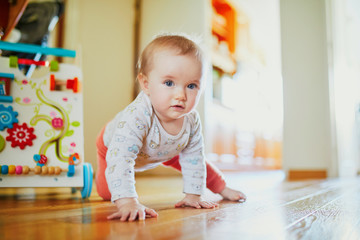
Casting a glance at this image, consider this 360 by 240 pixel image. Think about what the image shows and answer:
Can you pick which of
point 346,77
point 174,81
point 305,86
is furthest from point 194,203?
point 346,77

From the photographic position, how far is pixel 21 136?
3.50ft

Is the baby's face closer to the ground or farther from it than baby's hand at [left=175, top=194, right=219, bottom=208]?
farther from it

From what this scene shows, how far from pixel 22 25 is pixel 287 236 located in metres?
1.75

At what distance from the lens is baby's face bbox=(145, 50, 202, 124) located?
2.69ft

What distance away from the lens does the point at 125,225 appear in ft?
2.02

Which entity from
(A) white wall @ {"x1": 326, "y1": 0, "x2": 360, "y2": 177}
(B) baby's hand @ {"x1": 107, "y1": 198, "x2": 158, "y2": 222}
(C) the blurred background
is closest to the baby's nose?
(B) baby's hand @ {"x1": 107, "y1": 198, "x2": 158, "y2": 222}

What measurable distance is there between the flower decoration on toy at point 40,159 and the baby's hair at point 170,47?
43 centimetres

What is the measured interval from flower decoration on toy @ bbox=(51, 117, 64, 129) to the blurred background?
90 cm

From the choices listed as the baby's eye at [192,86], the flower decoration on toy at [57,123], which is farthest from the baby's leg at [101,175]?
the baby's eye at [192,86]

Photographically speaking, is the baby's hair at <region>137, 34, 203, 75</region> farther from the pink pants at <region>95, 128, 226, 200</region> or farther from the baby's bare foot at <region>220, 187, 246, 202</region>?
the baby's bare foot at <region>220, 187, 246, 202</region>

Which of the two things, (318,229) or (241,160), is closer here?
(318,229)

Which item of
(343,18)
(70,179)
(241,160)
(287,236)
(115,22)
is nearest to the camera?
(287,236)

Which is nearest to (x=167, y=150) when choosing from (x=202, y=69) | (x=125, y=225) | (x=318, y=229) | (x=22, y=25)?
(x=202, y=69)

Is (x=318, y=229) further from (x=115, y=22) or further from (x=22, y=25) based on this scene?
(x=115, y=22)
